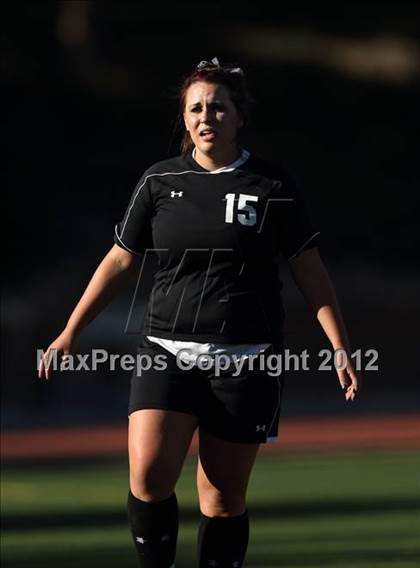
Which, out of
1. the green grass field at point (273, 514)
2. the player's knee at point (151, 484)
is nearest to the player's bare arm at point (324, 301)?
the player's knee at point (151, 484)

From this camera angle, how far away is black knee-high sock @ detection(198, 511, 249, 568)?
5.54 m

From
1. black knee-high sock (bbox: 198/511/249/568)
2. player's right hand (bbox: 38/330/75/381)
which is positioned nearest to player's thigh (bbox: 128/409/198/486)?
black knee-high sock (bbox: 198/511/249/568)

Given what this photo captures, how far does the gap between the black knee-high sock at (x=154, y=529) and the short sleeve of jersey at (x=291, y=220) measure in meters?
0.96

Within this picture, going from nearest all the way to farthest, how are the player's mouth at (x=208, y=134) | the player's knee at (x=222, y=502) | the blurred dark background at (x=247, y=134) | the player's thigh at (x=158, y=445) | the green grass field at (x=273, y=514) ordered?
the player's thigh at (x=158, y=445) → the player's mouth at (x=208, y=134) → the player's knee at (x=222, y=502) → the green grass field at (x=273, y=514) → the blurred dark background at (x=247, y=134)

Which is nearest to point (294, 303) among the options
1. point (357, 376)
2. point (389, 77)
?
point (389, 77)

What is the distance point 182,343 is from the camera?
17.8ft

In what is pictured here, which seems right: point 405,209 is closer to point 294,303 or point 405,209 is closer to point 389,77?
point 389,77

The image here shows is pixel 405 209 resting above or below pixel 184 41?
below

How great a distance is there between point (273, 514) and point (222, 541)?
3.74 m

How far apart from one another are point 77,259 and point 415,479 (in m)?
12.1

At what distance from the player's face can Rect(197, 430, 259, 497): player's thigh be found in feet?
3.27

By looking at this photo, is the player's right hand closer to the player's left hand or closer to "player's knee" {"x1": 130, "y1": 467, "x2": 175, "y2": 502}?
"player's knee" {"x1": 130, "y1": 467, "x2": 175, "y2": 502}

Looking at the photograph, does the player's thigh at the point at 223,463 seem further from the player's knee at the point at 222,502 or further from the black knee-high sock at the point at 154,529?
the black knee-high sock at the point at 154,529

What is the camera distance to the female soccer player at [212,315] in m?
5.39
